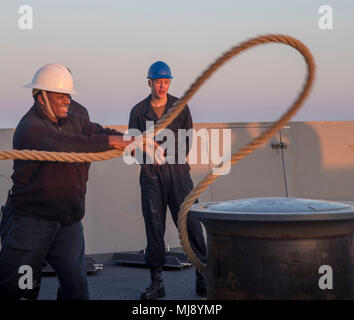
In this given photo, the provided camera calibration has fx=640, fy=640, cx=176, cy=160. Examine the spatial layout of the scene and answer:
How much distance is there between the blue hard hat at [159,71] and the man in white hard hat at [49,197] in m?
1.66

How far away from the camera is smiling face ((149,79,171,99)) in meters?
5.50

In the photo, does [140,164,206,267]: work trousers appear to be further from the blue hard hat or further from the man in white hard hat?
the man in white hard hat

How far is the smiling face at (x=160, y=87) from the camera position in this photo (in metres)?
5.50

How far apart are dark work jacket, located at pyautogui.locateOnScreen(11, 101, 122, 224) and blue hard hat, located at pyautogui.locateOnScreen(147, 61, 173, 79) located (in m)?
1.83

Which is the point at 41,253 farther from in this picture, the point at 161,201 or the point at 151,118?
the point at 151,118

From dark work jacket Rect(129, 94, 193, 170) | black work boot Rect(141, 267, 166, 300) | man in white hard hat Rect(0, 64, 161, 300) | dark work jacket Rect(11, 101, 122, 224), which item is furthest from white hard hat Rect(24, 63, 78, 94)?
black work boot Rect(141, 267, 166, 300)

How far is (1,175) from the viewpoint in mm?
7340

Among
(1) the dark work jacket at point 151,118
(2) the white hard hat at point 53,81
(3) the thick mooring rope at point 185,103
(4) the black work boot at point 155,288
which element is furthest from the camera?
(1) the dark work jacket at point 151,118

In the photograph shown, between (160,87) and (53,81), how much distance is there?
178 centimetres

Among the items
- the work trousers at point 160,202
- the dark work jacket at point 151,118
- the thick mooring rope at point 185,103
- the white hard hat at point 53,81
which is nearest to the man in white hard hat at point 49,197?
the white hard hat at point 53,81

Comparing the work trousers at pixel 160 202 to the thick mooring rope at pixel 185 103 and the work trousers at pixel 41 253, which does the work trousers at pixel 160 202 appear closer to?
the work trousers at pixel 41 253
